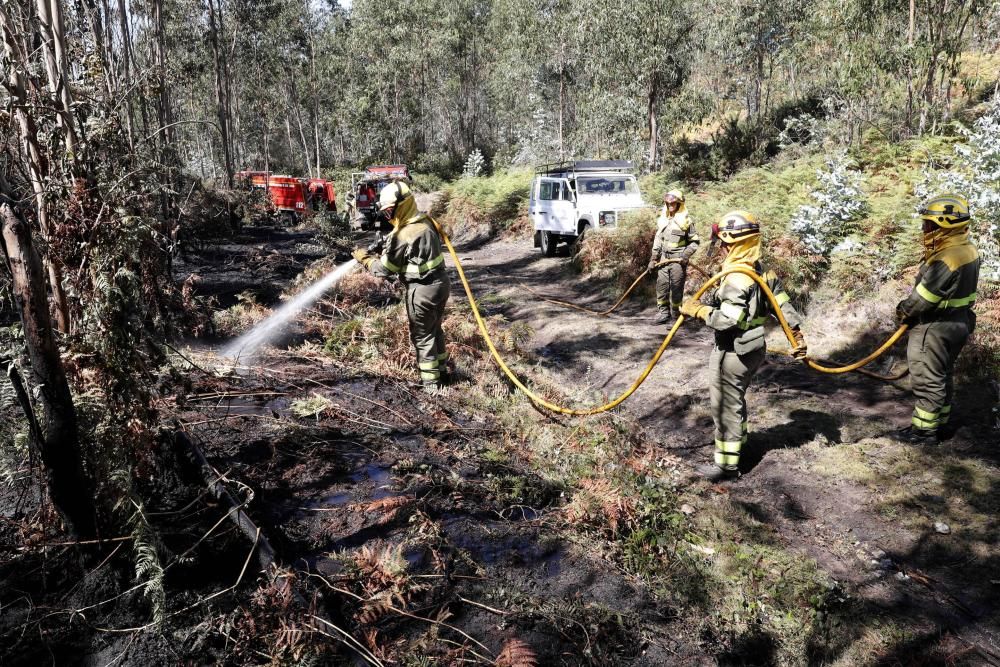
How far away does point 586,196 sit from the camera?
584 inches

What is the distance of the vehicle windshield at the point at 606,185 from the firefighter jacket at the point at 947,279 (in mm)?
9839

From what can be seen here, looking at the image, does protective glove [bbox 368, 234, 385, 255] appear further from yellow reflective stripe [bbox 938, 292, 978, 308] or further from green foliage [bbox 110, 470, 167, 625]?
yellow reflective stripe [bbox 938, 292, 978, 308]

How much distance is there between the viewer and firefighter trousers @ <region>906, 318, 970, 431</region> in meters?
5.22

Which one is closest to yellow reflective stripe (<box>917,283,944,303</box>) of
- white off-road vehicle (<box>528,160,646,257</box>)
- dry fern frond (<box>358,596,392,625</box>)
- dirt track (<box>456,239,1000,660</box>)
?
dirt track (<box>456,239,1000,660</box>)

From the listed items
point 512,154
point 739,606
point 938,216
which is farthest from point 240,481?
point 512,154

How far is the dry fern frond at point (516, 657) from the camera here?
2869 millimetres

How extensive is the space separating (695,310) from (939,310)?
2.13 meters

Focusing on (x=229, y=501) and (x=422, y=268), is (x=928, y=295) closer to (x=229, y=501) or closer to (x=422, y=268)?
(x=422, y=268)

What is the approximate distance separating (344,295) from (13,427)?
593 centimetres

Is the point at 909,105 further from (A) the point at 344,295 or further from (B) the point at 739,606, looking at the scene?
(B) the point at 739,606

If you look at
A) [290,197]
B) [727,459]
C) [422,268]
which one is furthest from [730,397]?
[290,197]

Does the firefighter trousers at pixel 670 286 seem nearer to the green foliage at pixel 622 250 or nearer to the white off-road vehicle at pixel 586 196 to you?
the green foliage at pixel 622 250

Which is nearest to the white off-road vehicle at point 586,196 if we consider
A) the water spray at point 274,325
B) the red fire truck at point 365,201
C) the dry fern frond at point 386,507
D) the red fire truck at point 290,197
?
the water spray at point 274,325

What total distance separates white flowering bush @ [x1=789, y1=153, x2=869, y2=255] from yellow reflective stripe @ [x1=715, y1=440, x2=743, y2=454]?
18.8 feet
